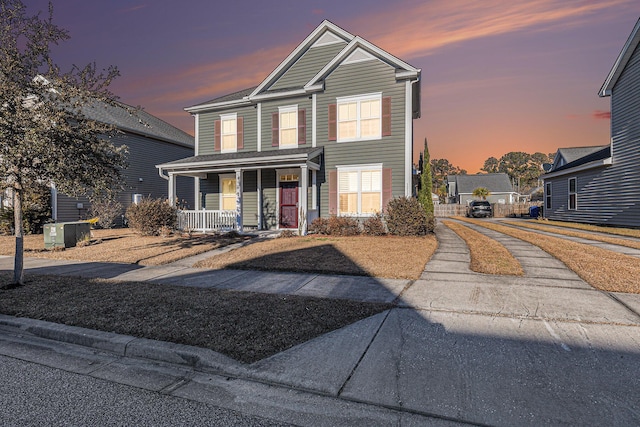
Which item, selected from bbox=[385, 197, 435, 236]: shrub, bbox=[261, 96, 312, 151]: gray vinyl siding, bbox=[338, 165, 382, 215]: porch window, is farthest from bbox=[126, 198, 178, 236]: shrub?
bbox=[385, 197, 435, 236]: shrub

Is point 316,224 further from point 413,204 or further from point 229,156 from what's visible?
point 229,156

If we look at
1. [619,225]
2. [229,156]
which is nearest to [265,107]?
[229,156]

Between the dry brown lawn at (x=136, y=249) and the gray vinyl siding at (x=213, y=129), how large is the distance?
214 inches

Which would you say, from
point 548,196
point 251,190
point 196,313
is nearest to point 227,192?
point 251,190

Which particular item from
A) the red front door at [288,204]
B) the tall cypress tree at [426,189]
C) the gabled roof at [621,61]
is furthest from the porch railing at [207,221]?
the gabled roof at [621,61]

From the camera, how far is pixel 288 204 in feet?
50.0

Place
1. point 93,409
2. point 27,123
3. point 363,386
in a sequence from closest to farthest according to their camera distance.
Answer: point 93,409 → point 363,386 → point 27,123

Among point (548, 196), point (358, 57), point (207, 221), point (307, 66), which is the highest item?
point (307, 66)

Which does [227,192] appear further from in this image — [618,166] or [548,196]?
[548,196]

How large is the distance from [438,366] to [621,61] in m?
19.9

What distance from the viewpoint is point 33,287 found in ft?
20.2

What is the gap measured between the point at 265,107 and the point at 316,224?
663cm

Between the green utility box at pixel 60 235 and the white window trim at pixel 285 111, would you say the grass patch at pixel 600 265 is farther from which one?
the green utility box at pixel 60 235

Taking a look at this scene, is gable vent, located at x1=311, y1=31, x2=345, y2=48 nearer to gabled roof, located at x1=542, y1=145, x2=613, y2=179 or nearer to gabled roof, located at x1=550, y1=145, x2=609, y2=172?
gabled roof, located at x1=542, y1=145, x2=613, y2=179
